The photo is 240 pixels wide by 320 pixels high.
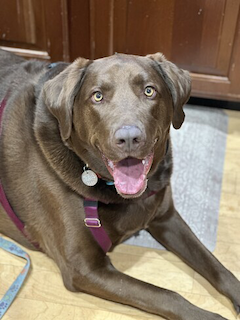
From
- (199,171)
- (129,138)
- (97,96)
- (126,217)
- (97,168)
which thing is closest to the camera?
(129,138)

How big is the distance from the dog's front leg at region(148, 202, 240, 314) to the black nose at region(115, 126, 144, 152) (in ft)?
2.09

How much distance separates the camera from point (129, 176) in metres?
1.88

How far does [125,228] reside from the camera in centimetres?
213

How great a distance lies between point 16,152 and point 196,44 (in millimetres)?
1208

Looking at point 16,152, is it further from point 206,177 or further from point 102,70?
point 206,177

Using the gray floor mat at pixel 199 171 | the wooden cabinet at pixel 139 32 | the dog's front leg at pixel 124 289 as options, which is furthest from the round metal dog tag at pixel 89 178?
the wooden cabinet at pixel 139 32

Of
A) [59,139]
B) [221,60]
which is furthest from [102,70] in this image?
[221,60]

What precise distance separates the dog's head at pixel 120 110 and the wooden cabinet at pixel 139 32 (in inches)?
34.4

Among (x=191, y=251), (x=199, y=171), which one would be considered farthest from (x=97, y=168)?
(x=199, y=171)

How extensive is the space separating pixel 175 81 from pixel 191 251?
732mm

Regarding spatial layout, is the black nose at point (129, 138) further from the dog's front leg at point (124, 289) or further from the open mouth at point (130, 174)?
the dog's front leg at point (124, 289)

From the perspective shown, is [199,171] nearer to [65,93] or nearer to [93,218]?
[93,218]

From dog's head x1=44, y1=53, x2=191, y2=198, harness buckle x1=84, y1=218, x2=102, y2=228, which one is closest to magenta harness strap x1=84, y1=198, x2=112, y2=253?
harness buckle x1=84, y1=218, x2=102, y2=228

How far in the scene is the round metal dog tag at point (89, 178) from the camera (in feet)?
6.61
